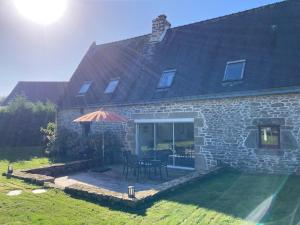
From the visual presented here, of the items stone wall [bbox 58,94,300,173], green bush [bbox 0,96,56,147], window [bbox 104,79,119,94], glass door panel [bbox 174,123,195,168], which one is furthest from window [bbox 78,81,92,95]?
glass door panel [bbox 174,123,195,168]

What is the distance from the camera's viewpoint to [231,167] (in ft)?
38.4

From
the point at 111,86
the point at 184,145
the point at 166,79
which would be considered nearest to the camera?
the point at 184,145

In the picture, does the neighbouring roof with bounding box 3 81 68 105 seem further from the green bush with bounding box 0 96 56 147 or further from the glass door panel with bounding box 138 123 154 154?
the glass door panel with bounding box 138 123 154 154

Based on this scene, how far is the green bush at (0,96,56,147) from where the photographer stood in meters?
21.8

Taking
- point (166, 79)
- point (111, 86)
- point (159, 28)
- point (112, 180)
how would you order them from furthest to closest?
point (159, 28) < point (111, 86) < point (166, 79) < point (112, 180)

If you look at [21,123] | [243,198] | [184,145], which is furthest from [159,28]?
[21,123]

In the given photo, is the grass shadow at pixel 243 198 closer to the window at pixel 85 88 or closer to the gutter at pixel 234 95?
the gutter at pixel 234 95

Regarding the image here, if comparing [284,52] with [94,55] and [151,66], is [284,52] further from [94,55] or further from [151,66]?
[94,55]

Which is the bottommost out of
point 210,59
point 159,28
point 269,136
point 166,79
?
point 269,136

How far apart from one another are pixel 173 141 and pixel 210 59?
13.8 feet

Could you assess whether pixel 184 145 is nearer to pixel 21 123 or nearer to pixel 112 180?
pixel 112 180

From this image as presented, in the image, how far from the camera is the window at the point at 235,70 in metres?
12.0

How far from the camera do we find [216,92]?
473 inches

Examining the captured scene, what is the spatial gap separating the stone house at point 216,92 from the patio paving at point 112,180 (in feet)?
6.63
